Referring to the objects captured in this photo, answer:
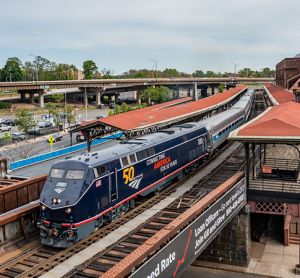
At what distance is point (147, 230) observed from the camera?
18.2 metres

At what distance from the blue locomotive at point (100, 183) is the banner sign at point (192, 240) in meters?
4.21

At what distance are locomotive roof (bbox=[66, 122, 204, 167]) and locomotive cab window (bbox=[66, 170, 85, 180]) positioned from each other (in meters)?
0.55

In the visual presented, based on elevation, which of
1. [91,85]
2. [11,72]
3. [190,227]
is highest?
[11,72]

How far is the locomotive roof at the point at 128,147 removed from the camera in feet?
61.2

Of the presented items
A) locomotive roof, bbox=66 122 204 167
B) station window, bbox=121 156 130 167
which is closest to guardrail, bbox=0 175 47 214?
locomotive roof, bbox=66 122 204 167

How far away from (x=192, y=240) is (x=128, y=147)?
6654 millimetres

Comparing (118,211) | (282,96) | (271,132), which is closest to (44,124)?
(282,96)

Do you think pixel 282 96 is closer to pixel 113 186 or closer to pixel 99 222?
pixel 113 186

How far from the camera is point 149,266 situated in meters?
13.3

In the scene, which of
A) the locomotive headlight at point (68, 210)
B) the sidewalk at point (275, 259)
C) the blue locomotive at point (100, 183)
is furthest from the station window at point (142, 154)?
the sidewalk at point (275, 259)

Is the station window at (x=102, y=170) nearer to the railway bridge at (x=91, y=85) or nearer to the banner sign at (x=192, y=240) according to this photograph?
the banner sign at (x=192, y=240)

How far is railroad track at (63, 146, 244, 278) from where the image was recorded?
14.6 m

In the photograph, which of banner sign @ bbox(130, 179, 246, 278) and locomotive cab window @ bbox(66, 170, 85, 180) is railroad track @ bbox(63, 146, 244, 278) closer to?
banner sign @ bbox(130, 179, 246, 278)

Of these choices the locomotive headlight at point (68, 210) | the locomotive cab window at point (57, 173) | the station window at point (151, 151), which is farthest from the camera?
the station window at point (151, 151)
